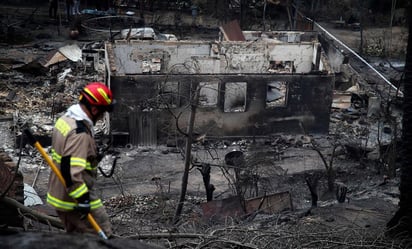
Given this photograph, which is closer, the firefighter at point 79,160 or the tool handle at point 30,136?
the firefighter at point 79,160

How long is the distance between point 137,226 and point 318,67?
11189 mm

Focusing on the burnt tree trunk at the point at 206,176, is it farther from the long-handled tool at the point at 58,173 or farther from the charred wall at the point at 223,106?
the long-handled tool at the point at 58,173

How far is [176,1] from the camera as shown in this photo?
108 ft

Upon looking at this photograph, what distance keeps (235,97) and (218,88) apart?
0.86 metres

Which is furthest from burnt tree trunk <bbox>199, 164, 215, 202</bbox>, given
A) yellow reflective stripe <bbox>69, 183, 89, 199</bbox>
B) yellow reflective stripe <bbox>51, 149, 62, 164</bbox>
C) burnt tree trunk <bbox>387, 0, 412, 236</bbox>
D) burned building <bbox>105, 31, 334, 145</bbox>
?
yellow reflective stripe <bbox>69, 183, 89, 199</bbox>

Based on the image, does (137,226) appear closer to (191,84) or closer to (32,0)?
(191,84)

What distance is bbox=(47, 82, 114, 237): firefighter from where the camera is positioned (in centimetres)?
594

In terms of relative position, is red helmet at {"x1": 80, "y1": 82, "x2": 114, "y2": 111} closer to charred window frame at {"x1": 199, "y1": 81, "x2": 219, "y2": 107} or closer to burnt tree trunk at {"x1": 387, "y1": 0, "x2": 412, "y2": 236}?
burnt tree trunk at {"x1": 387, "y1": 0, "x2": 412, "y2": 236}

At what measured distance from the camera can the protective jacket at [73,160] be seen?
19.4ft

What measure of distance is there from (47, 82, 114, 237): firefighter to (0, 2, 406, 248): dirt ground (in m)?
1.11

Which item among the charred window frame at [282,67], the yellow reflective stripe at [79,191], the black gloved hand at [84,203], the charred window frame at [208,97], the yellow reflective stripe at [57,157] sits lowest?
the charred window frame at [208,97]

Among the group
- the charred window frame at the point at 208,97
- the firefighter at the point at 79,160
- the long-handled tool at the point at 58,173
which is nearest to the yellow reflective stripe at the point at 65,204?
the firefighter at the point at 79,160

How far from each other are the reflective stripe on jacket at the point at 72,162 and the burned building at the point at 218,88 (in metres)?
11.0

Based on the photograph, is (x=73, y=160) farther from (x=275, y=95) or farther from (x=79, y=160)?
(x=275, y=95)
